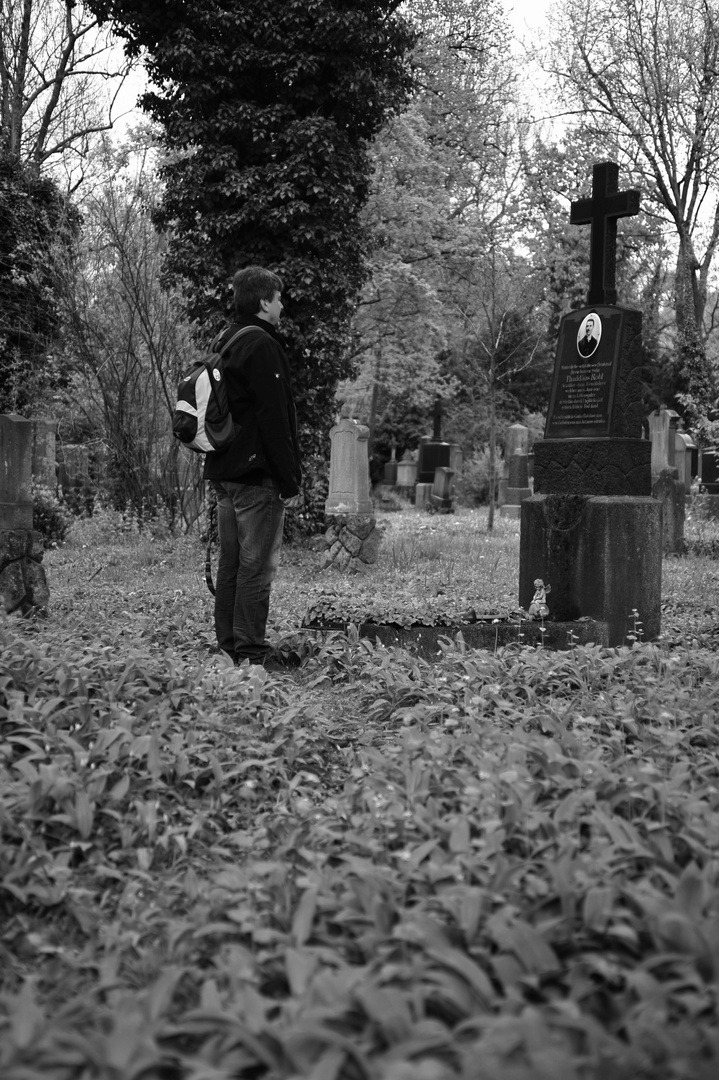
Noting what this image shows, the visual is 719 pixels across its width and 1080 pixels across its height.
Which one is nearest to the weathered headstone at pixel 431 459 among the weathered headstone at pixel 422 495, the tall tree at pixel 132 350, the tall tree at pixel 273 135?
the weathered headstone at pixel 422 495

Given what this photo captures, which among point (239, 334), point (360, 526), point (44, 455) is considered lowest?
point (360, 526)

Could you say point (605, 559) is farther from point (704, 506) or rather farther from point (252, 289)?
point (704, 506)

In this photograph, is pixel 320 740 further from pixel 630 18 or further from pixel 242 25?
pixel 630 18

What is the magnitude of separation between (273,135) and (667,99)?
19.8 m

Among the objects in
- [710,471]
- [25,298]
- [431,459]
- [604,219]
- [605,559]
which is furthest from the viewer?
[431,459]

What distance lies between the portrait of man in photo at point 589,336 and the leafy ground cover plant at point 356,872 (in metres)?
2.91

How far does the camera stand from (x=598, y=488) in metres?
7.44

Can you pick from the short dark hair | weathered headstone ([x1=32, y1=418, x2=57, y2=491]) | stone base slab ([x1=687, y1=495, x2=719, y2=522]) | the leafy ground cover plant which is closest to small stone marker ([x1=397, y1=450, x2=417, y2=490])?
stone base slab ([x1=687, y1=495, x2=719, y2=522])

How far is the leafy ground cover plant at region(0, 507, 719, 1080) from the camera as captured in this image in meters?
2.11

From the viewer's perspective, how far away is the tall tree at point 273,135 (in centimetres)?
1302

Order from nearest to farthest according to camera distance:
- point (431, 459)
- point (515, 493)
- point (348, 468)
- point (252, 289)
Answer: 1. point (252, 289)
2. point (348, 468)
3. point (515, 493)
4. point (431, 459)

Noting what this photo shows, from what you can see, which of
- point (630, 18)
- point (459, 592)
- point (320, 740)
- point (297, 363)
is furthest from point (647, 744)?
point (630, 18)

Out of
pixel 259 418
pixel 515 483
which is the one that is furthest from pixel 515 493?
pixel 259 418

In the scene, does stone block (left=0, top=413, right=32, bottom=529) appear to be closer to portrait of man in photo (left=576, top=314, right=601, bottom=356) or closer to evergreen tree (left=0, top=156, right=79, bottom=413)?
portrait of man in photo (left=576, top=314, right=601, bottom=356)
